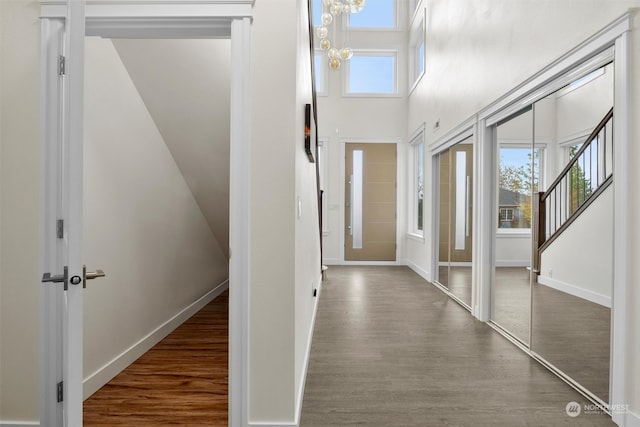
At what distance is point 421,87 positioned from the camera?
6129 mm

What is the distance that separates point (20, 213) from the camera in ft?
5.75

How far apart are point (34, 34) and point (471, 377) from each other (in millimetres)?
3152

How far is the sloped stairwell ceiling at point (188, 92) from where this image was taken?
2391 millimetres

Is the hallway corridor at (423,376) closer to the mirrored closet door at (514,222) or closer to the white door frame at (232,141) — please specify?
the mirrored closet door at (514,222)

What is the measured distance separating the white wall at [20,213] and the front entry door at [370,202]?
19.4 ft

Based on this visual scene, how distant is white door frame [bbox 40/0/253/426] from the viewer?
5.54 feet

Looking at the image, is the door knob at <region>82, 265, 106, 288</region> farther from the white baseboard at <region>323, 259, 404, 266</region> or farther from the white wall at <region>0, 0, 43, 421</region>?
the white baseboard at <region>323, 259, 404, 266</region>

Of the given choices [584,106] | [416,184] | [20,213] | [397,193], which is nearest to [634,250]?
[584,106]

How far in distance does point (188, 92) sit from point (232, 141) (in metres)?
1.20

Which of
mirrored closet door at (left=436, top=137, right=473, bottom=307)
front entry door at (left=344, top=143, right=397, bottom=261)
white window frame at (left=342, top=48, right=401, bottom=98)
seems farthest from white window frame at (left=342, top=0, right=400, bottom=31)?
mirrored closet door at (left=436, top=137, right=473, bottom=307)

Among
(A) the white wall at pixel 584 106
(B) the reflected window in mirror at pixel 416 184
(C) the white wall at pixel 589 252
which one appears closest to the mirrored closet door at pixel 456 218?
(B) the reflected window in mirror at pixel 416 184

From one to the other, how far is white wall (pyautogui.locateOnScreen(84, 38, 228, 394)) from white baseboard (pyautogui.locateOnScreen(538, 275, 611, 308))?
2977 mm

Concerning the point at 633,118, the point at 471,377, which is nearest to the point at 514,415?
the point at 471,377

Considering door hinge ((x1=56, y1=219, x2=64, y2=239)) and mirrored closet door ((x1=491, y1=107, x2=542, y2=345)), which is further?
mirrored closet door ((x1=491, y1=107, x2=542, y2=345))
